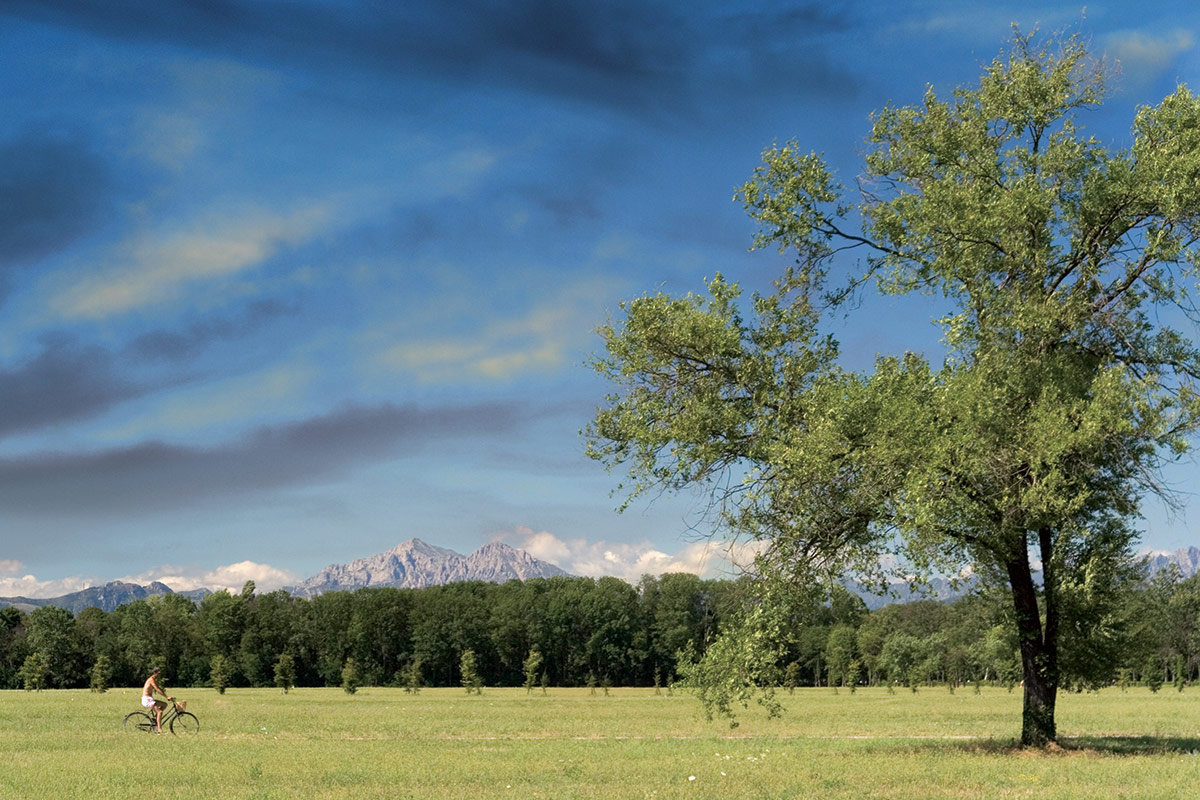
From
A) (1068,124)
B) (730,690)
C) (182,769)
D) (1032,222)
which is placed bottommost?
(182,769)

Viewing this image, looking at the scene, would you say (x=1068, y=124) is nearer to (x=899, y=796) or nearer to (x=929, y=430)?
(x=929, y=430)

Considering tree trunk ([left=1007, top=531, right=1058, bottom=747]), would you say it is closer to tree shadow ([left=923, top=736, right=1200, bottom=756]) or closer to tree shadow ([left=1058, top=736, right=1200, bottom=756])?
tree shadow ([left=923, top=736, right=1200, bottom=756])

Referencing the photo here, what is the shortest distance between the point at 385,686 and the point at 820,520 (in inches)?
4398

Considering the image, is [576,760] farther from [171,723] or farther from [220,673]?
[220,673]

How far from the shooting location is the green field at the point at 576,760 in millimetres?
20062

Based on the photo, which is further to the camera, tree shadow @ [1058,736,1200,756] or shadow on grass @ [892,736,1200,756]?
tree shadow @ [1058,736,1200,756]

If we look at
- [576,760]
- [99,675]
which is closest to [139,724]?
[576,760]

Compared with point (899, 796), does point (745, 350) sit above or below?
above

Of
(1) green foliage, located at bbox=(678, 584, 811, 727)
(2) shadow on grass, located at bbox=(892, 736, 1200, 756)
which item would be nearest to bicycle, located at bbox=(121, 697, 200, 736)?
(1) green foliage, located at bbox=(678, 584, 811, 727)

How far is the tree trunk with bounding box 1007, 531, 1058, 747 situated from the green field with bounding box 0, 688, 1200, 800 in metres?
1.18

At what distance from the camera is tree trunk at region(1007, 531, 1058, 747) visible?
90.8 ft

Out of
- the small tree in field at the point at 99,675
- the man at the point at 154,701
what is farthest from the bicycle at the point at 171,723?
the small tree in field at the point at 99,675

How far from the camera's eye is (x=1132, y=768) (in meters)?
23.1

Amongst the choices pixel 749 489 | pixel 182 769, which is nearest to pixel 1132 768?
pixel 749 489
